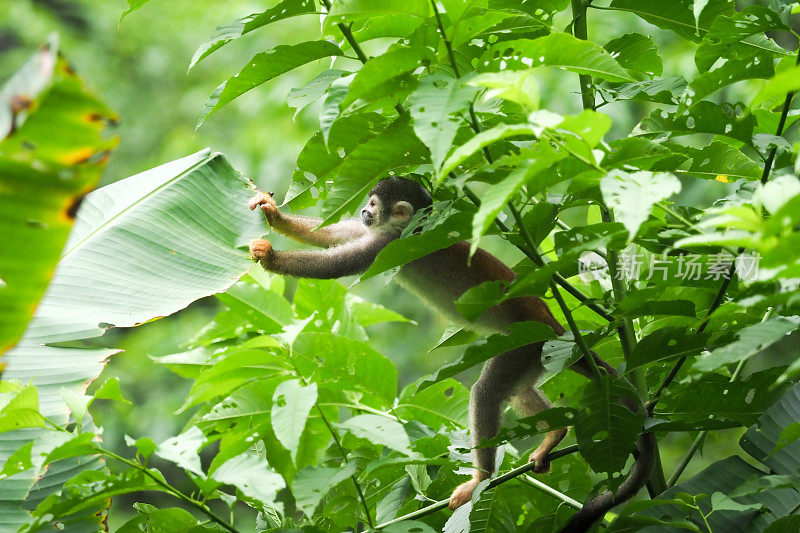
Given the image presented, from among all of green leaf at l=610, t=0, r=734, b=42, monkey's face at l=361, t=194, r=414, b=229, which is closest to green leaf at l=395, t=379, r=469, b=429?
monkey's face at l=361, t=194, r=414, b=229

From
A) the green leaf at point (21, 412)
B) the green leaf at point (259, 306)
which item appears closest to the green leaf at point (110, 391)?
the green leaf at point (21, 412)

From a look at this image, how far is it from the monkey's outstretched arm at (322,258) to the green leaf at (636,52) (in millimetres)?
1121

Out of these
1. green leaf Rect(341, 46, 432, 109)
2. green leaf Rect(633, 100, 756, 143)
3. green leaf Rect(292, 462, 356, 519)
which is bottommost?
green leaf Rect(292, 462, 356, 519)

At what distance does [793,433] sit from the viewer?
1186mm

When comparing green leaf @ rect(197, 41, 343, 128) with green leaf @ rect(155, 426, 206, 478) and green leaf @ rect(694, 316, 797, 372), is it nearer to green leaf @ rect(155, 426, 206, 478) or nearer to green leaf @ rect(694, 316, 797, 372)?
green leaf @ rect(155, 426, 206, 478)

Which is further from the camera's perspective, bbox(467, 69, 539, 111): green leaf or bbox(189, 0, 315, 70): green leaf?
bbox(189, 0, 315, 70): green leaf

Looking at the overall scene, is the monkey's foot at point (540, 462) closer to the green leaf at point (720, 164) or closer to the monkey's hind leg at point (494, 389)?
the monkey's hind leg at point (494, 389)

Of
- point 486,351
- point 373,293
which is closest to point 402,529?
point 486,351

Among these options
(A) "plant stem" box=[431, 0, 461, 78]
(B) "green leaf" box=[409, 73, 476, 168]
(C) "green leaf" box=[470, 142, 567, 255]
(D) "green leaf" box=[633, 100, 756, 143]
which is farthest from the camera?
(D) "green leaf" box=[633, 100, 756, 143]

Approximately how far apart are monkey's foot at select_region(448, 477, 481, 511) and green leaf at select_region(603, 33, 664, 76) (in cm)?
121

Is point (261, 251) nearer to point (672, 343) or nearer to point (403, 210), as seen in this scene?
point (403, 210)

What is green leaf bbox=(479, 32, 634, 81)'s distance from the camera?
55.1 inches

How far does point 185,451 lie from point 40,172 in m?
0.57

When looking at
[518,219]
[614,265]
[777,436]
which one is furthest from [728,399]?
[518,219]
